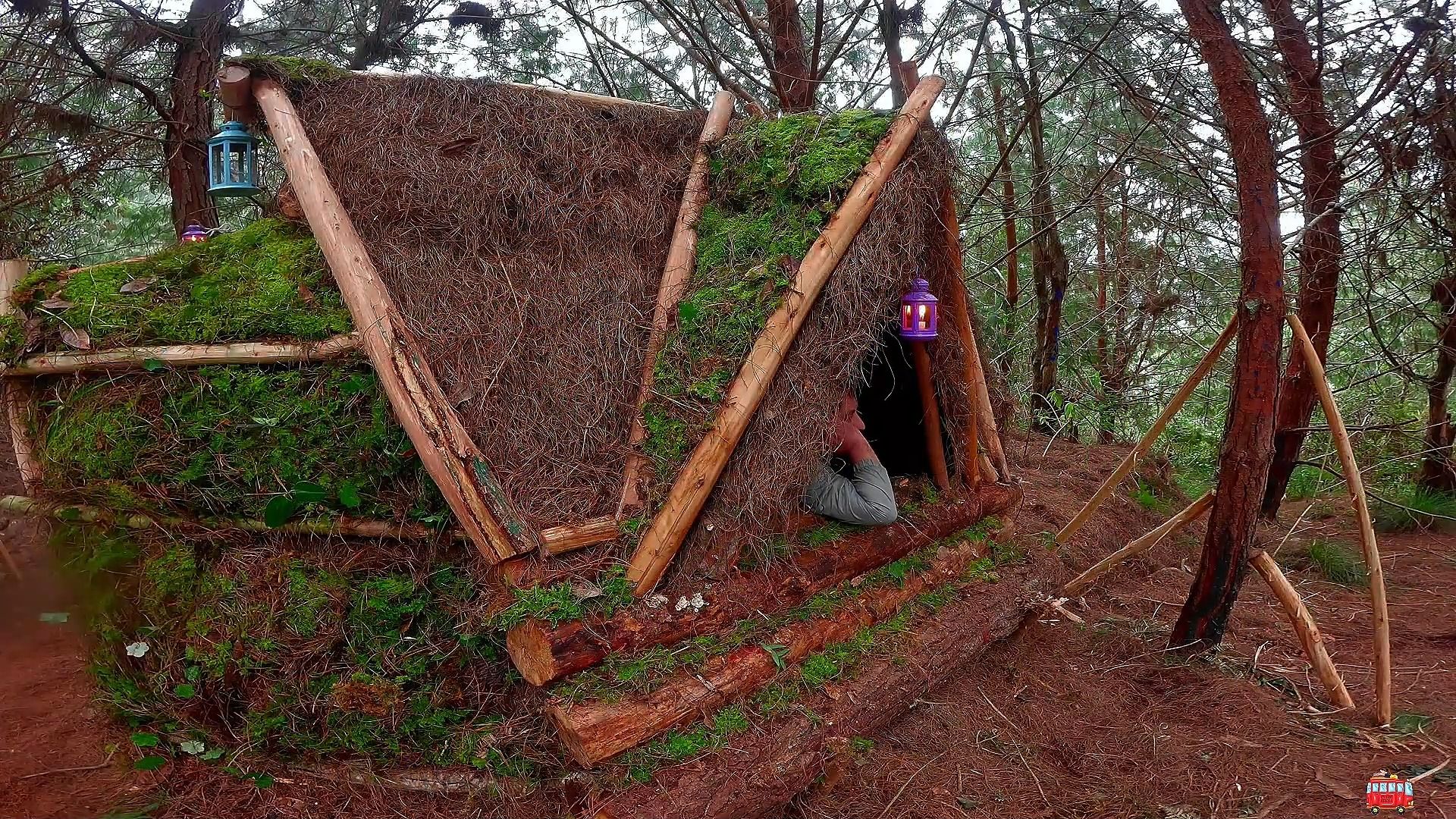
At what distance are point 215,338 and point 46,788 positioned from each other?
7.90 ft

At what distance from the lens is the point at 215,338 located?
3469 millimetres

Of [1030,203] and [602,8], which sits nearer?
[602,8]

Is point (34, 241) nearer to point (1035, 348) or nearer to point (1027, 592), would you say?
point (1027, 592)

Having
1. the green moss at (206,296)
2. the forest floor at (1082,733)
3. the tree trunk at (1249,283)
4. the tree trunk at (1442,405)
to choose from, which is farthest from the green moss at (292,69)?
the tree trunk at (1442,405)

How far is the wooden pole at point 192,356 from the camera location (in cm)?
334

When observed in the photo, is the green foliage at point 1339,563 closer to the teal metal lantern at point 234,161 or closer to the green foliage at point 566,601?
the green foliage at point 566,601

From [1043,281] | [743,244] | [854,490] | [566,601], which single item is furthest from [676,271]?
[1043,281]

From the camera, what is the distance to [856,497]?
13.2 feet

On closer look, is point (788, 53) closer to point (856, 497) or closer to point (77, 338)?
point (856, 497)

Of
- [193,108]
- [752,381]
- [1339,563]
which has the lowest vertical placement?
[1339,563]

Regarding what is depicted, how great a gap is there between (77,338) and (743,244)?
2.89 meters

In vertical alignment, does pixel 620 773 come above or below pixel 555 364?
below

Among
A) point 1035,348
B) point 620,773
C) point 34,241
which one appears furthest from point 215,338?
point 1035,348

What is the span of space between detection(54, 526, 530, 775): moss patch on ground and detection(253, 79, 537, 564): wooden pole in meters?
0.32
